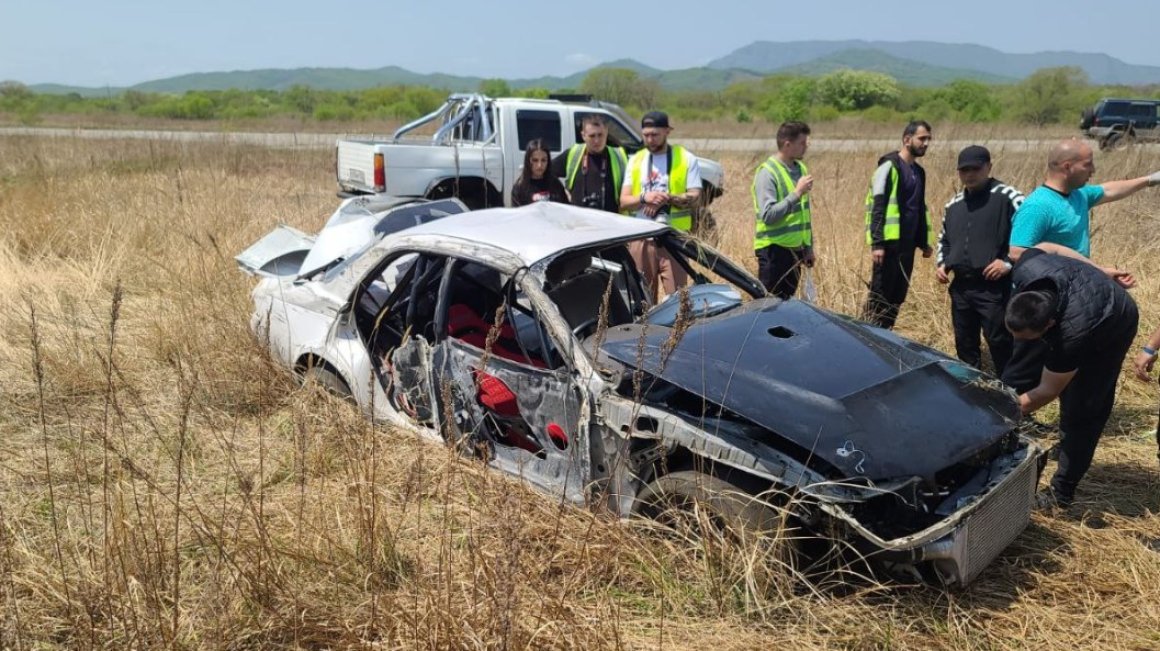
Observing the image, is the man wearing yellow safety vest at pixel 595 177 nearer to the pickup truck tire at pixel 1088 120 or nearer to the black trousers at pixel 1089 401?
the black trousers at pixel 1089 401

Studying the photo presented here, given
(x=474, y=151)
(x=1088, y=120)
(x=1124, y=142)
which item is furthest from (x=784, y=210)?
(x=1088, y=120)

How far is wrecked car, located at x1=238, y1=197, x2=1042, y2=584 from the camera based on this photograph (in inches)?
110

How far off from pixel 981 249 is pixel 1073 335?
1307 mm

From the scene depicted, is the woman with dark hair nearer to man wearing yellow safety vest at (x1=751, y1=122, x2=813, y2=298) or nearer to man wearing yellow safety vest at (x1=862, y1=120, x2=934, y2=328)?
man wearing yellow safety vest at (x1=751, y1=122, x2=813, y2=298)

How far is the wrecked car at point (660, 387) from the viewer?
279 centimetres

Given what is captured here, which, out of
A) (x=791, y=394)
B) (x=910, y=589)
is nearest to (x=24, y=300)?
(x=791, y=394)

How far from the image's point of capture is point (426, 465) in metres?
3.79

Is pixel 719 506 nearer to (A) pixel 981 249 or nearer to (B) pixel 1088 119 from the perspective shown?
(A) pixel 981 249

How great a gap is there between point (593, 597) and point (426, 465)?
3.88 ft

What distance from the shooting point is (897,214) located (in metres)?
5.54

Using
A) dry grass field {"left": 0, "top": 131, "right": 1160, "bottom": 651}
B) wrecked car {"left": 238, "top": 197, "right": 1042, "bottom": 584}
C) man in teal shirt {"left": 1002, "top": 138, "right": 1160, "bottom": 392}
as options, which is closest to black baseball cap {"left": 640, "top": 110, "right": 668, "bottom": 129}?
wrecked car {"left": 238, "top": 197, "right": 1042, "bottom": 584}

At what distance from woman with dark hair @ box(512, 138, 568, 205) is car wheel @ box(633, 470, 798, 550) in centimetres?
396

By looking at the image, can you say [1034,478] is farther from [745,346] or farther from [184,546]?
[184,546]

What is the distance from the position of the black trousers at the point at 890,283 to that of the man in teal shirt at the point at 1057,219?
1268 millimetres
